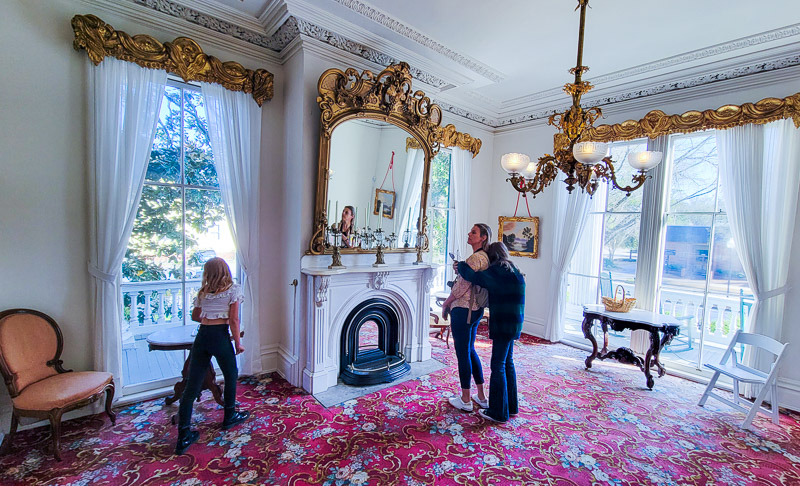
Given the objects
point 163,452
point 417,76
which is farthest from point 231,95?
point 163,452

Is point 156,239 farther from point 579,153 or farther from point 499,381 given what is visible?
point 579,153

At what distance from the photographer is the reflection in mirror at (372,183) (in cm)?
339

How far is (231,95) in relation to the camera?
126 inches

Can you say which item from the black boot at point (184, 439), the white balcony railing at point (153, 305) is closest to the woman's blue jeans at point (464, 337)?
the black boot at point (184, 439)

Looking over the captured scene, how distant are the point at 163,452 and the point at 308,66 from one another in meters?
3.36

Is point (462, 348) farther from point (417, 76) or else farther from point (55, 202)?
point (55, 202)

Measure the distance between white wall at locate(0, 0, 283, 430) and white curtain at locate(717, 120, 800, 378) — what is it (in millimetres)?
6033

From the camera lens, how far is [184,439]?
7.79 ft

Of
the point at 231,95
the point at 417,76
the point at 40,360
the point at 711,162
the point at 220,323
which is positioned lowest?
the point at 40,360

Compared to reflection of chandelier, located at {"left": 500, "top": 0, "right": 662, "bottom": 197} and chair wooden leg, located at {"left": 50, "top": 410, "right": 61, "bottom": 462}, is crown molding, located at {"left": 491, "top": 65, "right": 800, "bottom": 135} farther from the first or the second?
chair wooden leg, located at {"left": 50, "top": 410, "right": 61, "bottom": 462}

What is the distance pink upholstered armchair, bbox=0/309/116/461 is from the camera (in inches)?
87.4

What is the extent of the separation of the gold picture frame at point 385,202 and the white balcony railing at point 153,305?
1.95 metres

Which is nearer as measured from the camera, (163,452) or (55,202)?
(163,452)

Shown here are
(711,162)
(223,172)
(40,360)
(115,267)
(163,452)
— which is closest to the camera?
(163,452)
